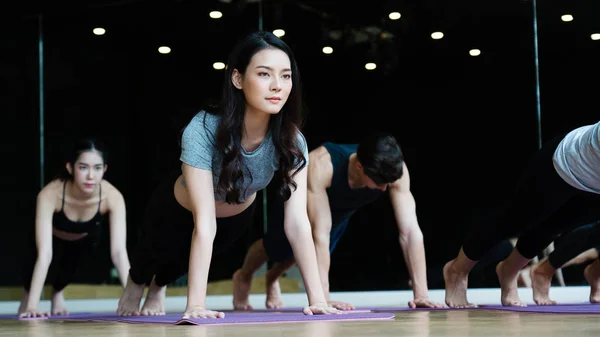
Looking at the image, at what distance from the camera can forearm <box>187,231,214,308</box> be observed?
2.38 m

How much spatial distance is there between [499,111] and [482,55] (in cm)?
41

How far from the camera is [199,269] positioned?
2422mm

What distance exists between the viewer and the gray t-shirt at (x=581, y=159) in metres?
2.88

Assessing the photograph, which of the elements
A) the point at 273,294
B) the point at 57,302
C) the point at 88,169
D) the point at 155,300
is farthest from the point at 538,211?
the point at 57,302

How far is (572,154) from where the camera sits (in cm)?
297

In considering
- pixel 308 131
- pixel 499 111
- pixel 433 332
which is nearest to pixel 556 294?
pixel 499 111

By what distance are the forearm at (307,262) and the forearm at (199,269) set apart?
11.5 inches

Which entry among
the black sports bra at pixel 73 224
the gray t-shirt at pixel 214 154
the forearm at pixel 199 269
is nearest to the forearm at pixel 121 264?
the black sports bra at pixel 73 224

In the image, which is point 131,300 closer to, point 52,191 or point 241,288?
point 52,191

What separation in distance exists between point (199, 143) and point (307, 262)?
473 mm

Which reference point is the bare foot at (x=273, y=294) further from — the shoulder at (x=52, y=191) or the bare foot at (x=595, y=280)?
the bare foot at (x=595, y=280)

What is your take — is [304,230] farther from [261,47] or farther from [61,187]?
[61,187]

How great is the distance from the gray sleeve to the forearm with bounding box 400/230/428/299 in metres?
1.42

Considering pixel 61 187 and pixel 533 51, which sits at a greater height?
pixel 533 51
